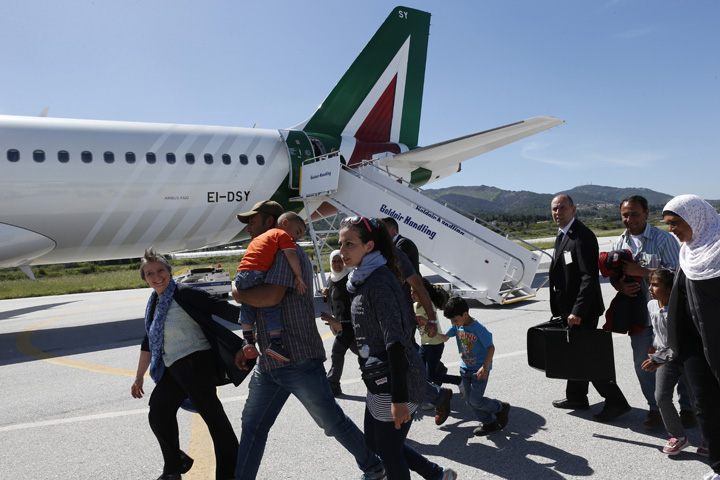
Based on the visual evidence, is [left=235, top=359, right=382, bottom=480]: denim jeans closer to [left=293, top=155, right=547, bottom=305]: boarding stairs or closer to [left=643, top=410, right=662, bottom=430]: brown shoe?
[left=643, top=410, right=662, bottom=430]: brown shoe

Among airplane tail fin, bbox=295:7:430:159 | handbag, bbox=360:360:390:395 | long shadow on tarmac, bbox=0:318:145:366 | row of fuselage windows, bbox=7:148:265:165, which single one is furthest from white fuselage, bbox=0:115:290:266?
handbag, bbox=360:360:390:395

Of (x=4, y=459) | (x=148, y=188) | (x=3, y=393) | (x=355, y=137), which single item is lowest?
(x=3, y=393)

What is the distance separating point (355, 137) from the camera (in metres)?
16.9

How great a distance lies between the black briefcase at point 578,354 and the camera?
4156mm

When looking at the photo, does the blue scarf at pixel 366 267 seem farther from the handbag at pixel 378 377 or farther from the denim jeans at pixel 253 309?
the denim jeans at pixel 253 309

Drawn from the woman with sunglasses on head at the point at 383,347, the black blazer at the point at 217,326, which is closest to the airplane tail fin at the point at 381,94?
the black blazer at the point at 217,326

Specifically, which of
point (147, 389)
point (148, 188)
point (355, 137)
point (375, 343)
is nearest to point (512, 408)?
point (375, 343)

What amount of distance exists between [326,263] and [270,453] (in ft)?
76.5

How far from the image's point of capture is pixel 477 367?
14.2ft

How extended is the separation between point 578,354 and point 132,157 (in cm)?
1062

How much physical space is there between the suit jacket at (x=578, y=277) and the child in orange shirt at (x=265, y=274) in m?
2.61

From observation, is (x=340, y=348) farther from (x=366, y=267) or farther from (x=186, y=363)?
(x=366, y=267)

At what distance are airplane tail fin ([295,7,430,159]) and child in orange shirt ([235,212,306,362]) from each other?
12701 mm

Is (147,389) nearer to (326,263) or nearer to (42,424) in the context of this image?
(42,424)
